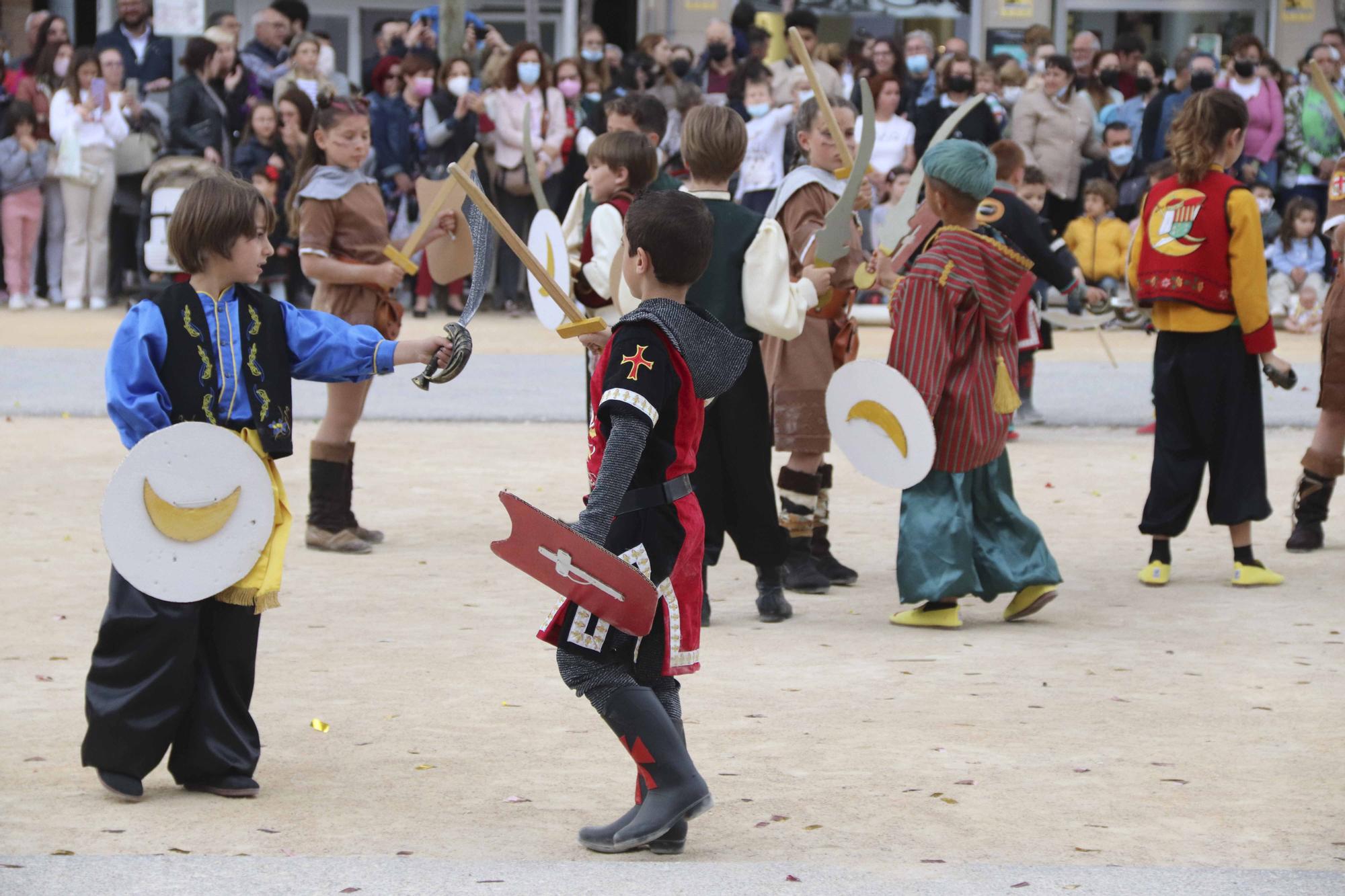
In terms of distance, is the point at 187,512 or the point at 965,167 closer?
the point at 187,512

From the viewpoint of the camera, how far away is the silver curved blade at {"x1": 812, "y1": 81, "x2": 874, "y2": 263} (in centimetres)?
592

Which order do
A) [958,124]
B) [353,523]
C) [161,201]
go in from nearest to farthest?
[353,523], [958,124], [161,201]

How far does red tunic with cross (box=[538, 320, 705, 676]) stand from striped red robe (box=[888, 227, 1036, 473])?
2.19 metres

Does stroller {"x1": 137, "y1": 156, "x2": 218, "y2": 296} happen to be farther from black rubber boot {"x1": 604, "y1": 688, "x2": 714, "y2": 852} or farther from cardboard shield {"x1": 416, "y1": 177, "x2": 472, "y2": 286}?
black rubber boot {"x1": 604, "y1": 688, "x2": 714, "y2": 852}

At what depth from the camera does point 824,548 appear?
6.85 m

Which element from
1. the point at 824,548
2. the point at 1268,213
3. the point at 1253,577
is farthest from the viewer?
the point at 1268,213

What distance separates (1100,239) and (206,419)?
439 inches

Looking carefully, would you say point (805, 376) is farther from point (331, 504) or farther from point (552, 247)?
point (331, 504)

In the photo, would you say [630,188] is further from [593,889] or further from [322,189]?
[593,889]

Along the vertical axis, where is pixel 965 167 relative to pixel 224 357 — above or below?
above

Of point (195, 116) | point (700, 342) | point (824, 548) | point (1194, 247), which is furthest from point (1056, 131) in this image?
point (700, 342)

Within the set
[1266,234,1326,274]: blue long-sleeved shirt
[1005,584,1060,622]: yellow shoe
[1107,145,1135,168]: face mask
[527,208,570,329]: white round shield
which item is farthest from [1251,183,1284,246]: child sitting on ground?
[527,208,570,329]: white round shield

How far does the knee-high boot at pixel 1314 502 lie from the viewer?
24.1ft

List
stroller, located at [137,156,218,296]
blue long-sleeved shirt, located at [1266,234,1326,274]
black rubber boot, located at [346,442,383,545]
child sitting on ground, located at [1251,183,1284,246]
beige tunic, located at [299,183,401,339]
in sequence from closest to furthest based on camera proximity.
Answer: beige tunic, located at [299,183,401,339] → black rubber boot, located at [346,442,383,545] → stroller, located at [137,156,218,296] → blue long-sleeved shirt, located at [1266,234,1326,274] → child sitting on ground, located at [1251,183,1284,246]
